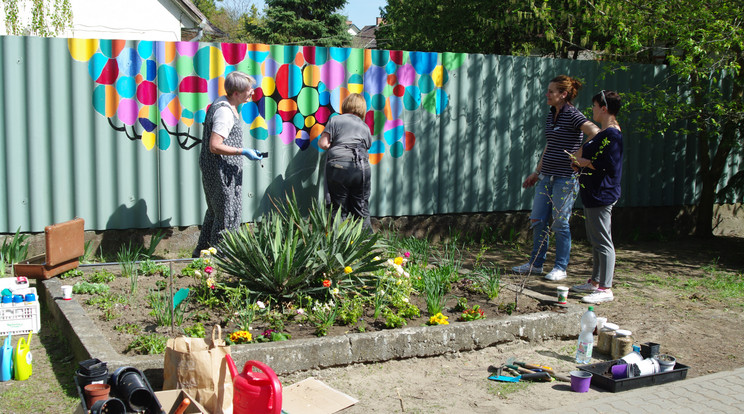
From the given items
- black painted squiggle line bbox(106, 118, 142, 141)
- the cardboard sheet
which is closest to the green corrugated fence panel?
black painted squiggle line bbox(106, 118, 142, 141)

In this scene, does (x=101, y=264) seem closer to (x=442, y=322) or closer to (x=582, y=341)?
(x=442, y=322)

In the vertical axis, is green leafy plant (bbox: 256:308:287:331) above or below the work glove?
below

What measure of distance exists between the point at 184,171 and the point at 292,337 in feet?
11.0

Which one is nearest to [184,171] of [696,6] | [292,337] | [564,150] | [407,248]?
[407,248]

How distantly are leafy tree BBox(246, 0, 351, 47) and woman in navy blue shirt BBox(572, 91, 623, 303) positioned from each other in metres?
30.6

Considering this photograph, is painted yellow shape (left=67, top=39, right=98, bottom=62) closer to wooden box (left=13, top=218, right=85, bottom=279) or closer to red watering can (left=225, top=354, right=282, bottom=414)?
wooden box (left=13, top=218, right=85, bottom=279)

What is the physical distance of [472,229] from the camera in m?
9.05

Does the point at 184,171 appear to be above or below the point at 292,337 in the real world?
above

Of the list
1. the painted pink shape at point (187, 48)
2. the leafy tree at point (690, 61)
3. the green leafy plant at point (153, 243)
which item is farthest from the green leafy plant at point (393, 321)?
the leafy tree at point (690, 61)

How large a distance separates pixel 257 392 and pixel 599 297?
12.7ft

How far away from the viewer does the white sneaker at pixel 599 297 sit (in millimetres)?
6219

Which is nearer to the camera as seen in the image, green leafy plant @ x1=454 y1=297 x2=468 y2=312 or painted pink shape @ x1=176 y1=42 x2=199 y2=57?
green leafy plant @ x1=454 y1=297 x2=468 y2=312

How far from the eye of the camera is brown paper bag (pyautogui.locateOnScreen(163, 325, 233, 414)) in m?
3.71

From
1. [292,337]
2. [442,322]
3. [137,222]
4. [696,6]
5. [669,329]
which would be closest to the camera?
[292,337]
